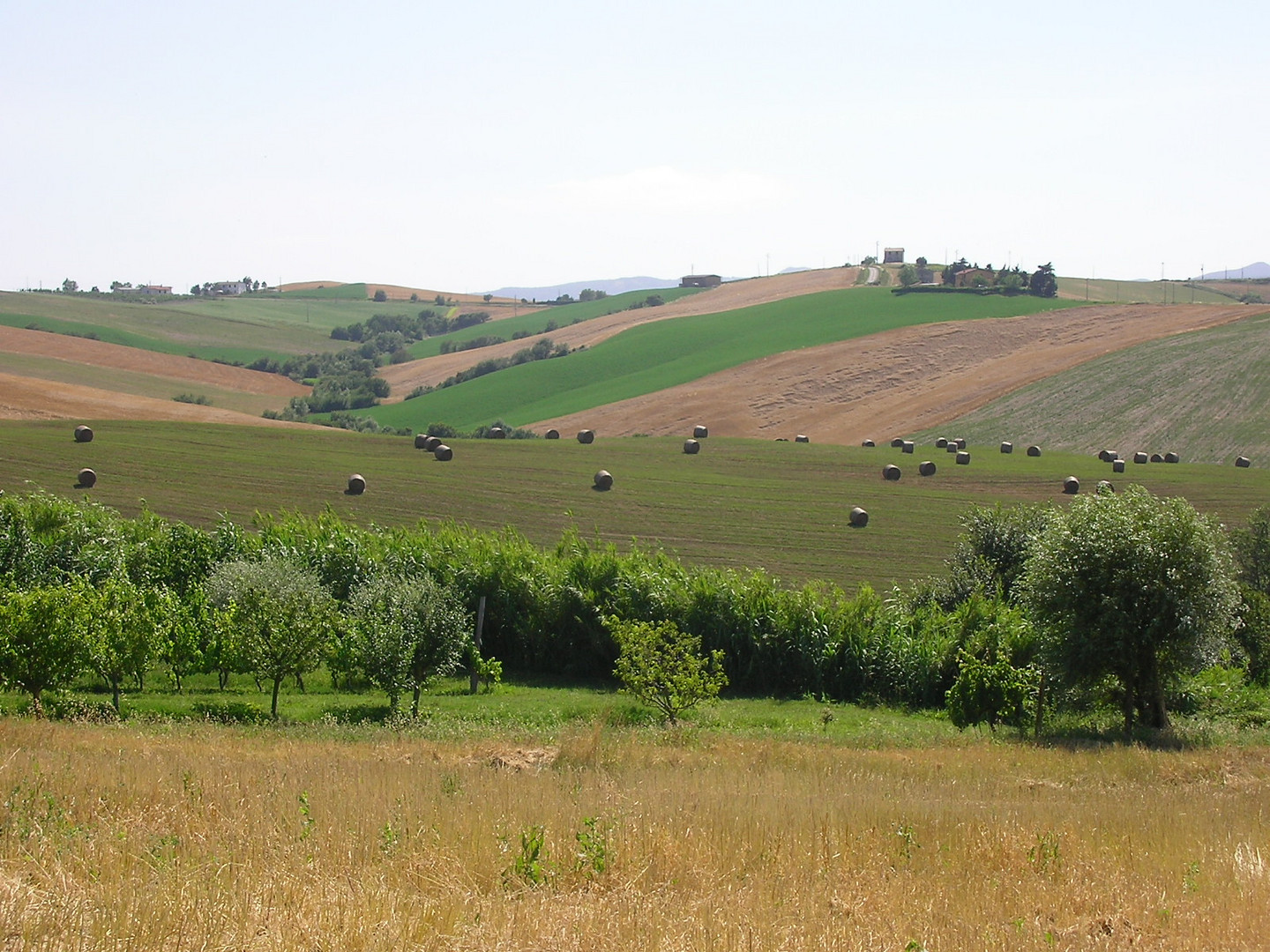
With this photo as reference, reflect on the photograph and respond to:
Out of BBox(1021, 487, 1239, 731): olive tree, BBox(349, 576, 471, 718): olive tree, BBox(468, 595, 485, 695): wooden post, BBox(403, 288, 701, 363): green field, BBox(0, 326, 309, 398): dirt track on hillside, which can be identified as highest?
BBox(403, 288, 701, 363): green field

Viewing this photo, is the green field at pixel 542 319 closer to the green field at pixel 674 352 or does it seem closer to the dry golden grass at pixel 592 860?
the green field at pixel 674 352

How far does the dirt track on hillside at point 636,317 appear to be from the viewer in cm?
11644

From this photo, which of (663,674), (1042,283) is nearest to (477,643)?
(663,674)

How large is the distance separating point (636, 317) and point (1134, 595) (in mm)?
118990

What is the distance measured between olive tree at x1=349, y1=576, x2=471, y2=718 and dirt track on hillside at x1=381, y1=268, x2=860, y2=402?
3284 inches

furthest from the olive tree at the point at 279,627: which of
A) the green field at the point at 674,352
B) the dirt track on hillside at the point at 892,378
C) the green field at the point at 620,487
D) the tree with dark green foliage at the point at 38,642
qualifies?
the green field at the point at 674,352

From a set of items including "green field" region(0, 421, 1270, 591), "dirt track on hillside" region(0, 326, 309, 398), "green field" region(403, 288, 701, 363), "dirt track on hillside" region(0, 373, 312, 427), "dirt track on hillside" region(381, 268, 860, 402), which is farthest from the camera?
"green field" region(403, 288, 701, 363)

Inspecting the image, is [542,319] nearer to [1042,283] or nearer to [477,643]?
[1042,283]

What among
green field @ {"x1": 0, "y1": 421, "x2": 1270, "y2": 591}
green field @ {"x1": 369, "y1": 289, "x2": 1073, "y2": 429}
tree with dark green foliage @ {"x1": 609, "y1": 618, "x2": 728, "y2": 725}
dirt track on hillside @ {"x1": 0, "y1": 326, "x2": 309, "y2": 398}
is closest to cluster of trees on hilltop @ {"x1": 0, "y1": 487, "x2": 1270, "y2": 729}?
tree with dark green foliage @ {"x1": 609, "y1": 618, "x2": 728, "y2": 725}

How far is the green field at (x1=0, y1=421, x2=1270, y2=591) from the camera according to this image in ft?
129

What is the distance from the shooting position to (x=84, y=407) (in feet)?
196

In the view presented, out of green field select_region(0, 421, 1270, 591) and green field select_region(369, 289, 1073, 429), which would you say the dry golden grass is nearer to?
green field select_region(0, 421, 1270, 591)

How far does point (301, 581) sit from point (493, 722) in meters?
6.29

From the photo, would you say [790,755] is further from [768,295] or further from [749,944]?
[768,295]
